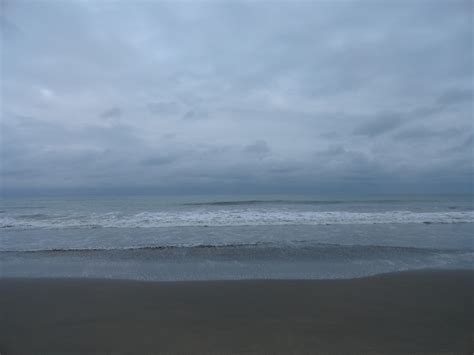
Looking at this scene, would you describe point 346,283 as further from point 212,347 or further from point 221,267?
point 212,347

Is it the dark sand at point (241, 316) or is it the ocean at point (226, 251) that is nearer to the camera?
the dark sand at point (241, 316)

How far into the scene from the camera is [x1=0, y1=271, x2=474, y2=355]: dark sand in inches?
169

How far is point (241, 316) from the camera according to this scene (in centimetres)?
521

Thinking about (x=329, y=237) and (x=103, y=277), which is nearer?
(x=103, y=277)

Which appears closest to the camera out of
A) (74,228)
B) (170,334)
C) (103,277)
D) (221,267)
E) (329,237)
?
(170,334)

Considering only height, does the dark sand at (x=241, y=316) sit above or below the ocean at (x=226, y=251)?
below

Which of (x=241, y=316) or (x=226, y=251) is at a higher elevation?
(x=226, y=251)

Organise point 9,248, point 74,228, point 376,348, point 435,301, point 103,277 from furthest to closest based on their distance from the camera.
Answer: point 74,228
point 9,248
point 103,277
point 435,301
point 376,348

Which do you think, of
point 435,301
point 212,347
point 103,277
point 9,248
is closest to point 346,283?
point 435,301

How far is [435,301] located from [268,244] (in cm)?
624

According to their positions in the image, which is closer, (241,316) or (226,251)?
(241,316)

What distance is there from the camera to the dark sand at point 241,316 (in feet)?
14.0

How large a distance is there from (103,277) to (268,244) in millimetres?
6370

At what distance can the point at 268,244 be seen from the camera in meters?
11.3
